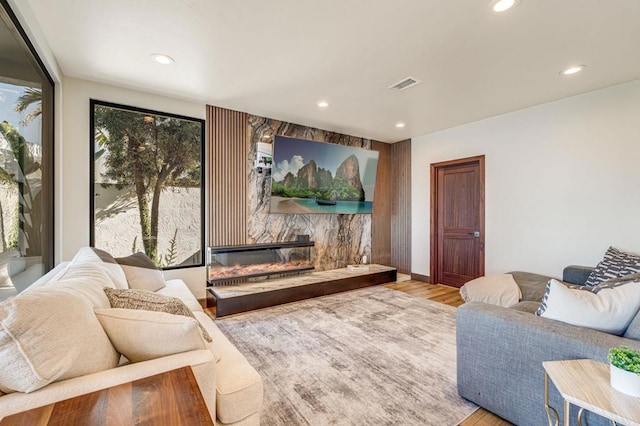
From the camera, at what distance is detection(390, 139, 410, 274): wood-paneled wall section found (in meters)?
5.43

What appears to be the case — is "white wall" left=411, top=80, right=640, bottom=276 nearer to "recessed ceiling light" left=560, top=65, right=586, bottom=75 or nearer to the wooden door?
the wooden door

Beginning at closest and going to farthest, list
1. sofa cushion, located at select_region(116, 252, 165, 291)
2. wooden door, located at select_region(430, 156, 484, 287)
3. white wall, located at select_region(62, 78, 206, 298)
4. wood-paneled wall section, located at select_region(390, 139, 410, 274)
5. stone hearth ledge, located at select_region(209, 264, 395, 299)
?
sofa cushion, located at select_region(116, 252, 165, 291), white wall, located at select_region(62, 78, 206, 298), stone hearth ledge, located at select_region(209, 264, 395, 299), wooden door, located at select_region(430, 156, 484, 287), wood-paneled wall section, located at select_region(390, 139, 410, 274)

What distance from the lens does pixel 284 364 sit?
231cm

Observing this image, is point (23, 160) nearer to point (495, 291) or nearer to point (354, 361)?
point (354, 361)

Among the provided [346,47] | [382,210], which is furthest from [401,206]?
[346,47]

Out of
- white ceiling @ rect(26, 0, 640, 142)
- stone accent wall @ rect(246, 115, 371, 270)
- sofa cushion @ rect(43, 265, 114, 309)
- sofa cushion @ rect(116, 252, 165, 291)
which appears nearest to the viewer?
sofa cushion @ rect(43, 265, 114, 309)

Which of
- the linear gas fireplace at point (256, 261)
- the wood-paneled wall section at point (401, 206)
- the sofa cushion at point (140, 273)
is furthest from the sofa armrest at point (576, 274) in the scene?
the sofa cushion at point (140, 273)

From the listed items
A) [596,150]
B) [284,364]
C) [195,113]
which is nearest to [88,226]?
[195,113]

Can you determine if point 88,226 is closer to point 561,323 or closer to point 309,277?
point 309,277

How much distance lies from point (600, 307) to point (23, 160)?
151 inches

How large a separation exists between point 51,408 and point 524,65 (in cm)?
383

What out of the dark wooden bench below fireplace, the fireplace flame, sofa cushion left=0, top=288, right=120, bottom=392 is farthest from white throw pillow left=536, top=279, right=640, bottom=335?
the fireplace flame

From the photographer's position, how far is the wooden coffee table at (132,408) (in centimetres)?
82

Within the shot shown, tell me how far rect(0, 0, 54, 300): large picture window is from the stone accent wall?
82.4 inches
